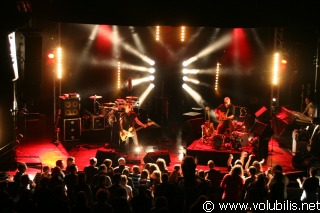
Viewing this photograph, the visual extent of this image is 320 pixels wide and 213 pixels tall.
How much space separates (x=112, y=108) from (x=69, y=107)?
157cm

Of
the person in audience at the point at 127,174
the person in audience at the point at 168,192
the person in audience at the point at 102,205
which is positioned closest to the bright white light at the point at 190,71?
the person in audience at the point at 127,174

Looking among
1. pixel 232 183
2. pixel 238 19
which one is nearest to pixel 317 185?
pixel 232 183

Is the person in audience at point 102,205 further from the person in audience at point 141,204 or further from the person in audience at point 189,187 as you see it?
the person in audience at point 189,187

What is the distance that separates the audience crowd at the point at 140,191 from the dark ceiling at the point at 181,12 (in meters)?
4.04

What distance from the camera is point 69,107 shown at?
50.4 ft

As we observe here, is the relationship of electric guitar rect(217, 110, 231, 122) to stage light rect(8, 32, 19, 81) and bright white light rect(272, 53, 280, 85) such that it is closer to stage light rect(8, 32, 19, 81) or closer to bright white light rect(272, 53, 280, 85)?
bright white light rect(272, 53, 280, 85)

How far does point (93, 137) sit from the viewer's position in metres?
16.3

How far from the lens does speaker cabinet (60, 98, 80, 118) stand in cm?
1528

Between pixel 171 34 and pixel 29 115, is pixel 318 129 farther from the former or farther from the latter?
pixel 29 115

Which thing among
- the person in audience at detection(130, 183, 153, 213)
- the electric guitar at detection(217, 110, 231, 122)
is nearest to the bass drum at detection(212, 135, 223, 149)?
the electric guitar at detection(217, 110, 231, 122)

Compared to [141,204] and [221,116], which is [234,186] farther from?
[221,116]

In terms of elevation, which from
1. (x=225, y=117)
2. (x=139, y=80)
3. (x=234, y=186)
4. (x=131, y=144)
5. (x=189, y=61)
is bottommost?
(x=131, y=144)

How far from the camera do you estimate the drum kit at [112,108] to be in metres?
14.5

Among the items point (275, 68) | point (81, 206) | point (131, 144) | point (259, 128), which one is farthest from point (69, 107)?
point (81, 206)
